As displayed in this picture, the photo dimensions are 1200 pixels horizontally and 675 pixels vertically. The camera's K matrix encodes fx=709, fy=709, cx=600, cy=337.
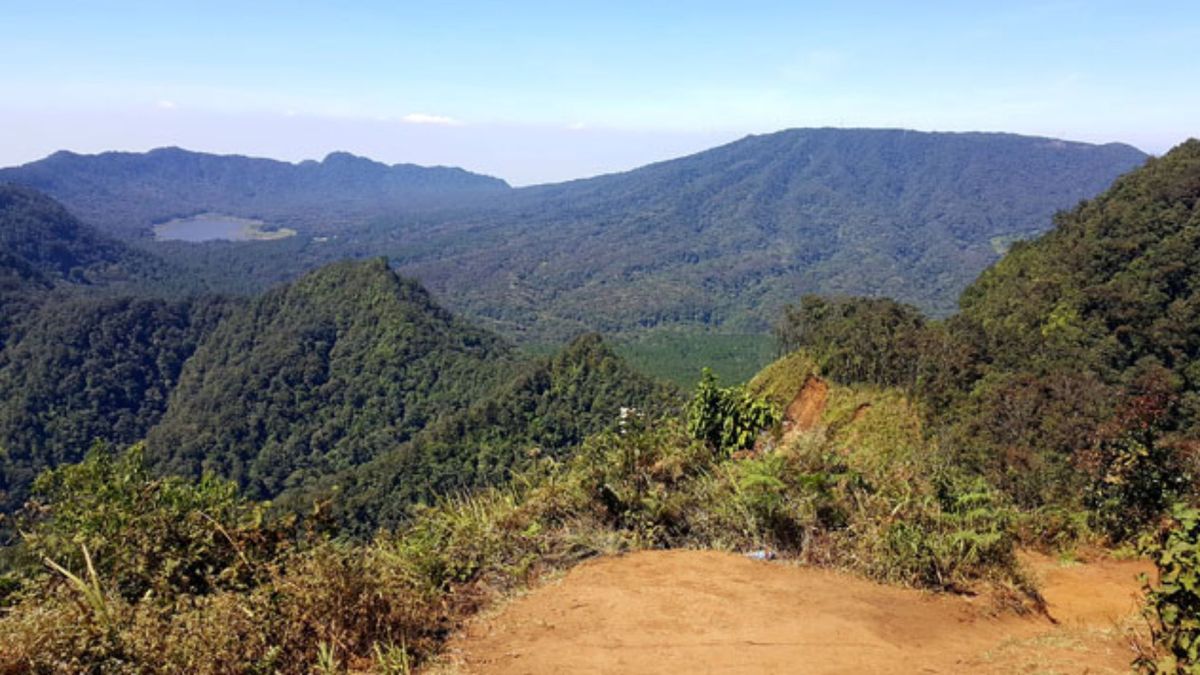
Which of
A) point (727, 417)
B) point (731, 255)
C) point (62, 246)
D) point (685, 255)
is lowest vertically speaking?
point (731, 255)

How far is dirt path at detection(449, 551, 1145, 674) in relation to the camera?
3.77 metres

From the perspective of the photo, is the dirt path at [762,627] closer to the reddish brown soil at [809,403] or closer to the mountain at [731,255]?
the reddish brown soil at [809,403]

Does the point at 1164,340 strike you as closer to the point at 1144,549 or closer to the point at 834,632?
the point at 1144,549

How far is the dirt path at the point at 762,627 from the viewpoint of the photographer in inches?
148

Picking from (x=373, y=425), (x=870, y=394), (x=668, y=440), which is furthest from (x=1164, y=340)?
(x=373, y=425)

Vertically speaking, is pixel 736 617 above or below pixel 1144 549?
below

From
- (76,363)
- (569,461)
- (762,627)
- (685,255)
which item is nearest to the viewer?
(762,627)

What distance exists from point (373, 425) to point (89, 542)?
45.5m

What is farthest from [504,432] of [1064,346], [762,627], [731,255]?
[731,255]

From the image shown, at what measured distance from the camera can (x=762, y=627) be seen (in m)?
4.12

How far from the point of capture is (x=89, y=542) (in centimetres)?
420

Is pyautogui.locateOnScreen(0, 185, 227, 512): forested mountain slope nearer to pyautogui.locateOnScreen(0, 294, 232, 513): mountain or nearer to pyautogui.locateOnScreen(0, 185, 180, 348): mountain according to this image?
pyautogui.locateOnScreen(0, 294, 232, 513): mountain

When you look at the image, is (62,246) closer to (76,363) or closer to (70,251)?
(70,251)

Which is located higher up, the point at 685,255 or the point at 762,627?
the point at 762,627
